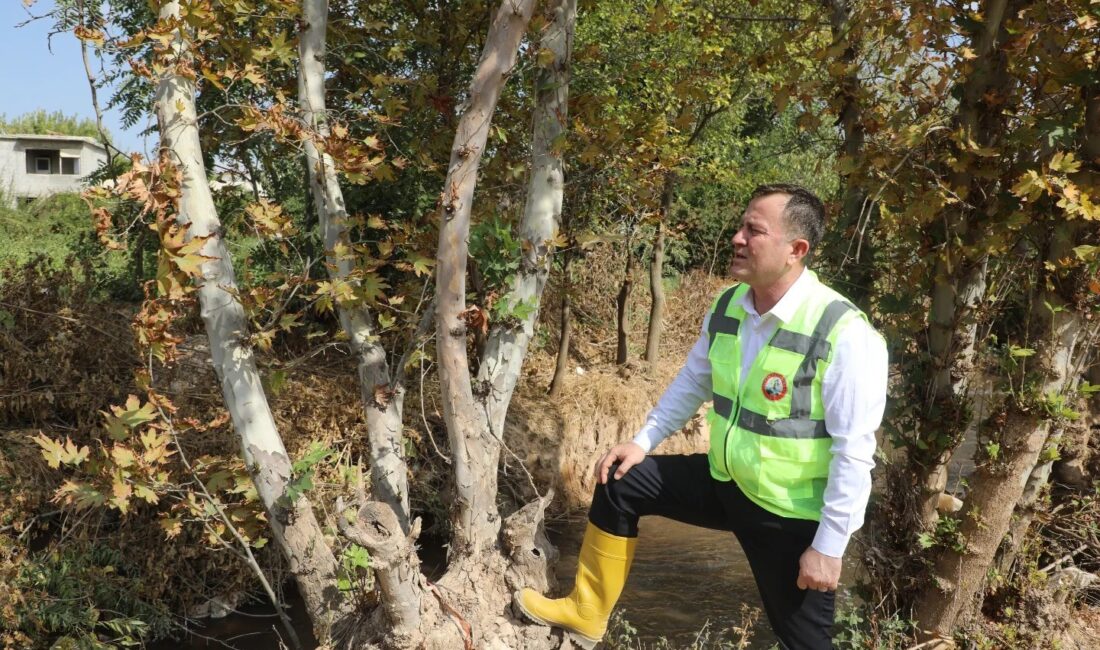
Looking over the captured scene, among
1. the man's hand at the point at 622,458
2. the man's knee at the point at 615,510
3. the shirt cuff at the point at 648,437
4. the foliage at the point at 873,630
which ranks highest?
the shirt cuff at the point at 648,437

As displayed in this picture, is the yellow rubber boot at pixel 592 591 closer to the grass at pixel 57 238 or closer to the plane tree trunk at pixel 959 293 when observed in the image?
the plane tree trunk at pixel 959 293

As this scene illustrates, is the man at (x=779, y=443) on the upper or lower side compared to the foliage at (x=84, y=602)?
upper

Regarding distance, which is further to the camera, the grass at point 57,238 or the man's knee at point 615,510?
the grass at point 57,238

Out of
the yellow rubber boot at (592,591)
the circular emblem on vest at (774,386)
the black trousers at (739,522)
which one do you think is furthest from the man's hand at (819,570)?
the yellow rubber boot at (592,591)

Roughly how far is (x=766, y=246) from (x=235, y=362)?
284 cm

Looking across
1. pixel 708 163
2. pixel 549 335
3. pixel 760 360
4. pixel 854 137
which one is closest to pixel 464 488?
pixel 760 360

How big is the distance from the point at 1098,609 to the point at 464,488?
3872 millimetres

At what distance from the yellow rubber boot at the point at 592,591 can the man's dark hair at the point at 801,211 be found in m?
1.27

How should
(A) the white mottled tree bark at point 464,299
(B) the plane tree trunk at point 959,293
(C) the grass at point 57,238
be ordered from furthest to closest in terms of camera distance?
(C) the grass at point 57,238 → (B) the plane tree trunk at point 959,293 → (A) the white mottled tree bark at point 464,299

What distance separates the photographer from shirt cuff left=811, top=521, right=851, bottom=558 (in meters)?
2.73

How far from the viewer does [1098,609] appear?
16.9 feet

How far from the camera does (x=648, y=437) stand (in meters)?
3.32

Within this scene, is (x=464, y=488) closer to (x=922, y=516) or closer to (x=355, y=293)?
(x=355, y=293)

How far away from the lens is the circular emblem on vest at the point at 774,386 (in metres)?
2.87
